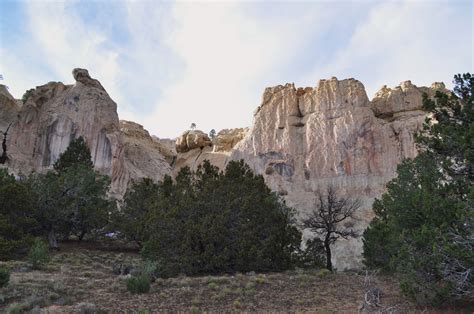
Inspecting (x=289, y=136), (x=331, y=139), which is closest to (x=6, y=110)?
(x=289, y=136)

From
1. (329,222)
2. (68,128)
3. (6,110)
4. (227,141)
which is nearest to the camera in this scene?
(329,222)

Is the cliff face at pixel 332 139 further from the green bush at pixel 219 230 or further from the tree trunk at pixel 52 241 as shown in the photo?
the green bush at pixel 219 230

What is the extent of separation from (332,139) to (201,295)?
5091 cm

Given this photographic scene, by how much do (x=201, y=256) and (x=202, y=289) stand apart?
4527 mm

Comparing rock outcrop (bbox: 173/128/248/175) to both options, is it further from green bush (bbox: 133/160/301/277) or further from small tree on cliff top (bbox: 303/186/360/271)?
green bush (bbox: 133/160/301/277)

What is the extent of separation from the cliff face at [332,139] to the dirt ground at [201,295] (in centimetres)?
3925

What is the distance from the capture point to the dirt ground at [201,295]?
35.4 ft

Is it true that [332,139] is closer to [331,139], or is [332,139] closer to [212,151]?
[331,139]

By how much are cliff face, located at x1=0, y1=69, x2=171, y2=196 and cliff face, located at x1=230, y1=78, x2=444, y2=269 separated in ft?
60.0

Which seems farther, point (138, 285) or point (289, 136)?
point (289, 136)

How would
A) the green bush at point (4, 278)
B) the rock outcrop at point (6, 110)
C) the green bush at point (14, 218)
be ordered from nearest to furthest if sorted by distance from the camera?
the green bush at point (4, 278) → the green bush at point (14, 218) → the rock outcrop at point (6, 110)

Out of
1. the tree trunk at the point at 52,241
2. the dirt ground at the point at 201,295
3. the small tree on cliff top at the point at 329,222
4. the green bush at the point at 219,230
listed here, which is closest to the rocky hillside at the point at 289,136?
the small tree on cliff top at the point at 329,222

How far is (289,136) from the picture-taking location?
2485 inches

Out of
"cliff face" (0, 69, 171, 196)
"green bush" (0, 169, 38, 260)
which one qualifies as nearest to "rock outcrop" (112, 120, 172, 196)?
"cliff face" (0, 69, 171, 196)
